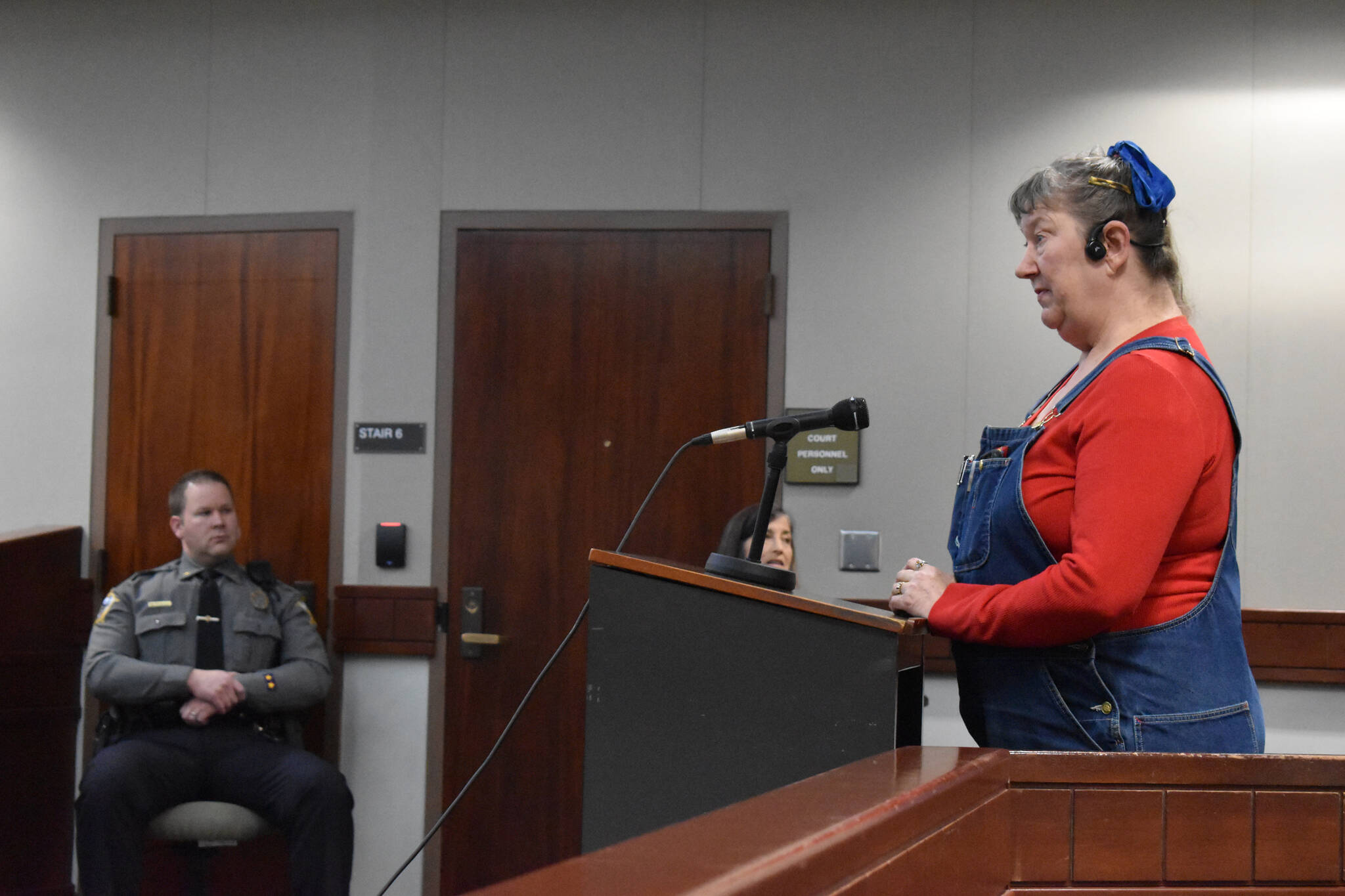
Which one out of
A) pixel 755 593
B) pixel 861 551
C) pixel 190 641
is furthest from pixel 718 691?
pixel 190 641

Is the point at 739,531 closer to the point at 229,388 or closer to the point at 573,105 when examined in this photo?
the point at 573,105

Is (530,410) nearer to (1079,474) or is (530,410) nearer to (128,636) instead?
(128,636)

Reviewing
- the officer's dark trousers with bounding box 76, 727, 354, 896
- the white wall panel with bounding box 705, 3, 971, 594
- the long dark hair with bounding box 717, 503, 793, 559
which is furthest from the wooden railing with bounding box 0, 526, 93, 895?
the white wall panel with bounding box 705, 3, 971, 594

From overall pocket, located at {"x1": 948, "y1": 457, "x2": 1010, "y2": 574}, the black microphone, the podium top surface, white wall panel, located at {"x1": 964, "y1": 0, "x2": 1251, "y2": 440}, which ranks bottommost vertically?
the podium top surface

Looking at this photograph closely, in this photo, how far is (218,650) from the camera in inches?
119

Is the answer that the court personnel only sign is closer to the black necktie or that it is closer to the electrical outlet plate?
the electrical outlet plate

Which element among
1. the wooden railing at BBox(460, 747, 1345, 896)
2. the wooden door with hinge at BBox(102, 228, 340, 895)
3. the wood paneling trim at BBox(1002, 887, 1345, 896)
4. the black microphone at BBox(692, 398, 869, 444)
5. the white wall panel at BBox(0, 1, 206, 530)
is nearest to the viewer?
the wooden railing at BBox(460, 747, 1345, 896)

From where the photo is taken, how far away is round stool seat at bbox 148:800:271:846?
2.73m

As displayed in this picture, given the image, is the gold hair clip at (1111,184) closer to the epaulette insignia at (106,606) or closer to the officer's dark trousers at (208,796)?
the officer's dark trousers at (208,796)

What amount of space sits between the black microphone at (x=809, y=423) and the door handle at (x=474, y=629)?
1.77 m

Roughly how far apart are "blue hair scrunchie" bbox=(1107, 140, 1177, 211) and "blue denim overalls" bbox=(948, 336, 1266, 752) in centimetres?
19

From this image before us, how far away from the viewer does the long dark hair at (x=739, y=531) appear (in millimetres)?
2893

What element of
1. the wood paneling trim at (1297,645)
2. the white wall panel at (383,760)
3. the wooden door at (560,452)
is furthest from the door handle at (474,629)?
the wood paneling trim at (1297,645)

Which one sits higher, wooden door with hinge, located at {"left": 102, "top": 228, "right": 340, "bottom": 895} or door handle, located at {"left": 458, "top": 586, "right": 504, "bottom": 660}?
wooden door with hinge, located at {"left": 102, "top": 228, "right": 340, "bottom": 895}
